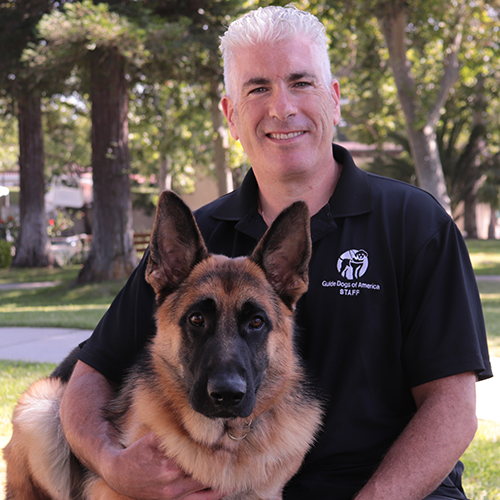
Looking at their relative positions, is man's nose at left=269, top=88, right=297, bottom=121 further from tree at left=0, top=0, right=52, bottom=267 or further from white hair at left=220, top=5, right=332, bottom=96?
tree at left=0, top=0, right=52, bottom=267

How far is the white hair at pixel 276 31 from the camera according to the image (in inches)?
103

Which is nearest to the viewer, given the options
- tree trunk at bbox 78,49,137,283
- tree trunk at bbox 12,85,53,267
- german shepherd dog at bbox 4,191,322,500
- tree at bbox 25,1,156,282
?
german shepherd dog at bbox 4,191,322,500

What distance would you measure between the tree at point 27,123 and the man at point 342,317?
31.5 ft

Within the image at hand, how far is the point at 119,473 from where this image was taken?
2238 mm

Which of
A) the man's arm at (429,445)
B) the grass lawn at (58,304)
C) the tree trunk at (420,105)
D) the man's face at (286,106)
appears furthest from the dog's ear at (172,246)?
the tree trunk at (420,105)

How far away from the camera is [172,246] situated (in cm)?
252

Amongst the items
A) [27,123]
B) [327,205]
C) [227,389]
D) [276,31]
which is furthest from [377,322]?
[27,123]

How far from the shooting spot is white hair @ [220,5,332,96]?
2.61m

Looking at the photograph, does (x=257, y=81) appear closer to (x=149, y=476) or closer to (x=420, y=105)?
(x=149, y=476)

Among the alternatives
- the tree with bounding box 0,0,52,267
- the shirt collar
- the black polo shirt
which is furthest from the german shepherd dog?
the tree with bounding box 0,0,52,267

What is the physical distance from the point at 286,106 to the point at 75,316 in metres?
7.45

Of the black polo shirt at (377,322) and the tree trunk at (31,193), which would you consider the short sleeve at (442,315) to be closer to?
the black polo shirt at (377,322)

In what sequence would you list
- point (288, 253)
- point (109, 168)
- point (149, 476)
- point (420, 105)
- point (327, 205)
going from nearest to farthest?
point (149, 476), point (288, 253), point (327, 205), point (109, 168), point (420, 105)

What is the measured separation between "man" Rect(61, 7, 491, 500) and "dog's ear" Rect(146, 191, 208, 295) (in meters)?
0.22
